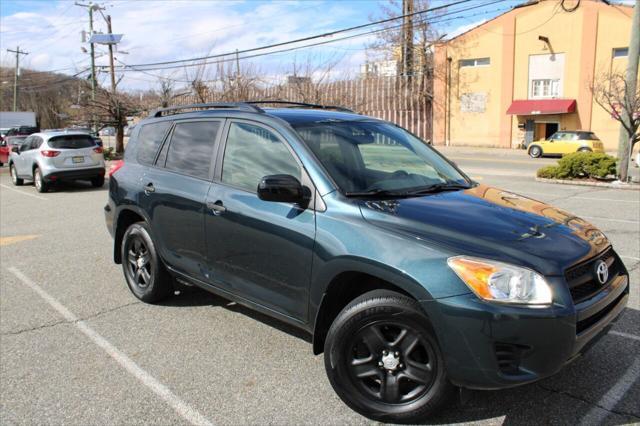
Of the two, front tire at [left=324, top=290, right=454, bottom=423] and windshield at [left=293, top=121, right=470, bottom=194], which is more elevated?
windshield at [left=293, top=121, right=470, bottom=194]

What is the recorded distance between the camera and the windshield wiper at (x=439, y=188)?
3.68m

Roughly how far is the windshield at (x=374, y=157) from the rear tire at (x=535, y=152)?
93.5ft

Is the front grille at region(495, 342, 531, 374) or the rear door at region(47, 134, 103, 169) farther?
the rear door at region(47, 134, 103, 169)

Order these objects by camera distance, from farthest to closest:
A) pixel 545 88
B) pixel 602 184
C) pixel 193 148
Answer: pixel 545 88 < pixel 602 184 < pixel 193 148

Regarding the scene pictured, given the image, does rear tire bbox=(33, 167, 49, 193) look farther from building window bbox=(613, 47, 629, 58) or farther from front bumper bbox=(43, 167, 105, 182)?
building window bbox=(613, 47, 629, 58)

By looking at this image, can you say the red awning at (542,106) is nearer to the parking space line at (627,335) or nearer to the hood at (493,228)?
the parking space line at (627,335)

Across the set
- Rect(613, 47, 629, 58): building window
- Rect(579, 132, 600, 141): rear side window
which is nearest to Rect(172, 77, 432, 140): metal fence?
Rect(613, 47, 629, 58): building window

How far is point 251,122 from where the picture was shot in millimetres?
4078

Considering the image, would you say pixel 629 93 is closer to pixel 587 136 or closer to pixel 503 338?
pixel 587 136

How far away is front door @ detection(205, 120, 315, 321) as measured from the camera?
3467mm

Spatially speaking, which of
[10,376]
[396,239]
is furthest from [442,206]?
[10,376]

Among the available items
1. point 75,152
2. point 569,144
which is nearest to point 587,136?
point 569,144

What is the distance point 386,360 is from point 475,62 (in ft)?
141

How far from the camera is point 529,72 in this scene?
3928cm
